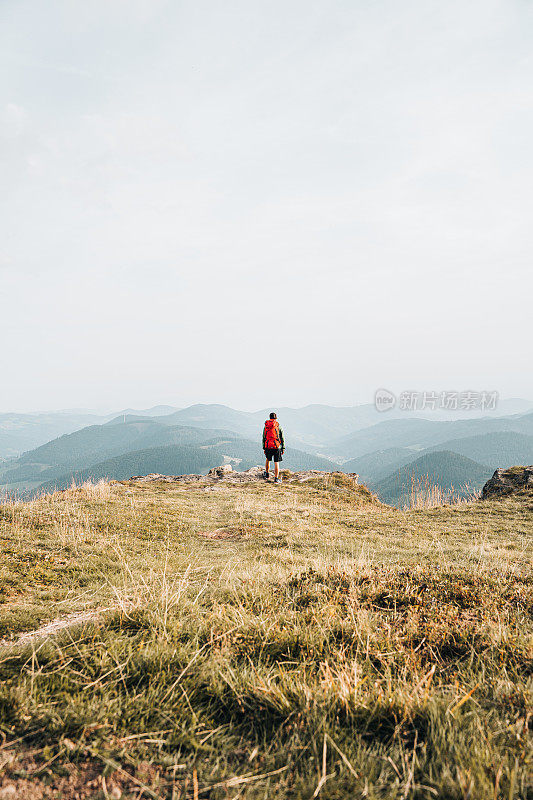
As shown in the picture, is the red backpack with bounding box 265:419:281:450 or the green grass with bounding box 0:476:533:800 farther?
the red backpack with bounding box 265:419:281:450

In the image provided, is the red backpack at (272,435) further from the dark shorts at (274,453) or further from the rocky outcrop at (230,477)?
the rocky outcrop at (230,477)

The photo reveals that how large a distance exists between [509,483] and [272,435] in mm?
14187

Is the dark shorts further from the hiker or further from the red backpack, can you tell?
the red backpack

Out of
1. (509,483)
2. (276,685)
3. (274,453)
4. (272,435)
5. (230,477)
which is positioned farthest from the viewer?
(230,477)

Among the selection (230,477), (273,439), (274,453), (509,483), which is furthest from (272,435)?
(509,483)

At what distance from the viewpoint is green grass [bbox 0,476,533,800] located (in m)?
2.24

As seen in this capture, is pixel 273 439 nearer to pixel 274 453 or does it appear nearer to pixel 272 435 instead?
pixel 272 435

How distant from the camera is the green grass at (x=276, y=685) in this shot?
7.34 ft

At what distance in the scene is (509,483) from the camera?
73.2 feet

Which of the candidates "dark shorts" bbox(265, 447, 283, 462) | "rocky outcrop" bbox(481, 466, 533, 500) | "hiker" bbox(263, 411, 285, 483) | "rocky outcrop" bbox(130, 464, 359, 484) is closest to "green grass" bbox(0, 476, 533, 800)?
"hiker" bbox(263, 411, 285, 483)

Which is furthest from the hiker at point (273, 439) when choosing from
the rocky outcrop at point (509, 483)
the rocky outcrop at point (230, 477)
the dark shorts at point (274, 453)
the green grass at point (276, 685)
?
the green grass at point (276, 685)

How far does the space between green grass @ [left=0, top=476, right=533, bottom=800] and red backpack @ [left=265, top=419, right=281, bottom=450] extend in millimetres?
15809

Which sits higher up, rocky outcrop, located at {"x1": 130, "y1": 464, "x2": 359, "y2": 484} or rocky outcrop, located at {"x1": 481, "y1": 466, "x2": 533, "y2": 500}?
rocky outcrop, located at {"x1": 481, "y1": 466, "x2": 533, "y2": 500}

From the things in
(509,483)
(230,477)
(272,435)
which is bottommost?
(230,477)
